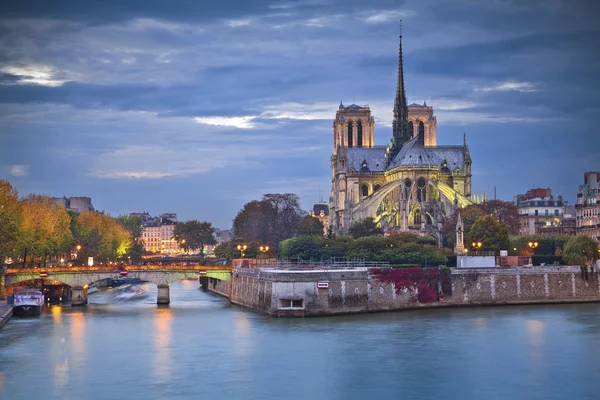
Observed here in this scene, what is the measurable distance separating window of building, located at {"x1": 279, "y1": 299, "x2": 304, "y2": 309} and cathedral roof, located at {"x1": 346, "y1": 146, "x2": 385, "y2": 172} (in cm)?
7959

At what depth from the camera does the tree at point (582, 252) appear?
7494 cm

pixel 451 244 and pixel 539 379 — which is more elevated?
pixel 451 244

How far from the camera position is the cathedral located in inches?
4805

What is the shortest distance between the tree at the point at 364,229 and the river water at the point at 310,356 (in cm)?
4898

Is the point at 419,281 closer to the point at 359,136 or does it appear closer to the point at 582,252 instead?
the point at 582,252

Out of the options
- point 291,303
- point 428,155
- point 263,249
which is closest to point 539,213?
point 428,155

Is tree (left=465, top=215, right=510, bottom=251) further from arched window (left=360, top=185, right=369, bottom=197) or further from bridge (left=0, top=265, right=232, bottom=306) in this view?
arched window (left=360, top=185, right=369, bottom=197)

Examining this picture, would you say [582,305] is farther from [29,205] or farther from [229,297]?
[29,205]

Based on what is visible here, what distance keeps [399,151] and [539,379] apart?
9757 cm

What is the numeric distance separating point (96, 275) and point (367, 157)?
6954cm

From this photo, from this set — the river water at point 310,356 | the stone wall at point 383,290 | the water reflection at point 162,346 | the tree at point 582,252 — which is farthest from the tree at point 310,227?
the river water at point 310,356

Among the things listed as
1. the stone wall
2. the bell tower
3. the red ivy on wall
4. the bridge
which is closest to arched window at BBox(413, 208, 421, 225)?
the bell tower

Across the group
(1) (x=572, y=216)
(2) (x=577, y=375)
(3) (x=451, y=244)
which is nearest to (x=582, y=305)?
(2) (x=577, y=375)

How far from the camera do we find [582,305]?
69812mm
